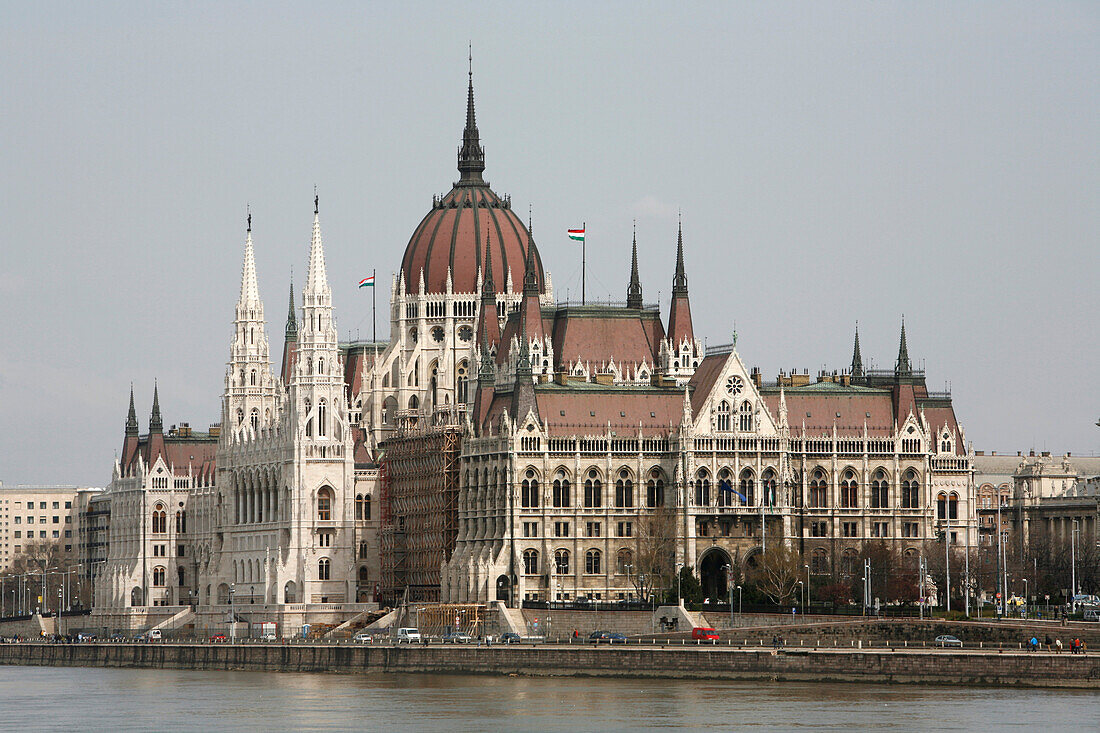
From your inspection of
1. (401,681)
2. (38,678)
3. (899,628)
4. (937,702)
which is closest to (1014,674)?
(937,702)

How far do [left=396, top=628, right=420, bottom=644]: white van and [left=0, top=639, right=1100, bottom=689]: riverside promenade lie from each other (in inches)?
99.7

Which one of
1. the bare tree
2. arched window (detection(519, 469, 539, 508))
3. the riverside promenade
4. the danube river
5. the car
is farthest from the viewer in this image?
arched window (detection(519, 469, 539, 508))

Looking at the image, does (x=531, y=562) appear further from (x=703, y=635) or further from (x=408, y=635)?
(x=703, y=635)

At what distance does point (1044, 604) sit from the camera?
19962 centimetres

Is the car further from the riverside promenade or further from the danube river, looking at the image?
the danube river

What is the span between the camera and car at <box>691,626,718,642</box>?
172m

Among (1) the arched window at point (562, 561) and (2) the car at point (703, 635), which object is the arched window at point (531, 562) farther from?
(2) the car at point (703, 635)

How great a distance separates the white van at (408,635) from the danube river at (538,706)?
35.6 ft

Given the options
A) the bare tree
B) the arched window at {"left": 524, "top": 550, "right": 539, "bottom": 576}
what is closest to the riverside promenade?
the arched window at {"left": 524, "top": 550, "right": 539, "bottom": 576}

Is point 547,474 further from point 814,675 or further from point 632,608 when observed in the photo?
point 814,675

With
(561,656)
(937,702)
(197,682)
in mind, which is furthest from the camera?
(197,682)

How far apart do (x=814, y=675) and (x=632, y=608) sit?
3545cm

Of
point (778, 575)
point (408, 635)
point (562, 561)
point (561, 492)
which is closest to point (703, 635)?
point (778, 575)

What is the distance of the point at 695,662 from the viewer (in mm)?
162125
